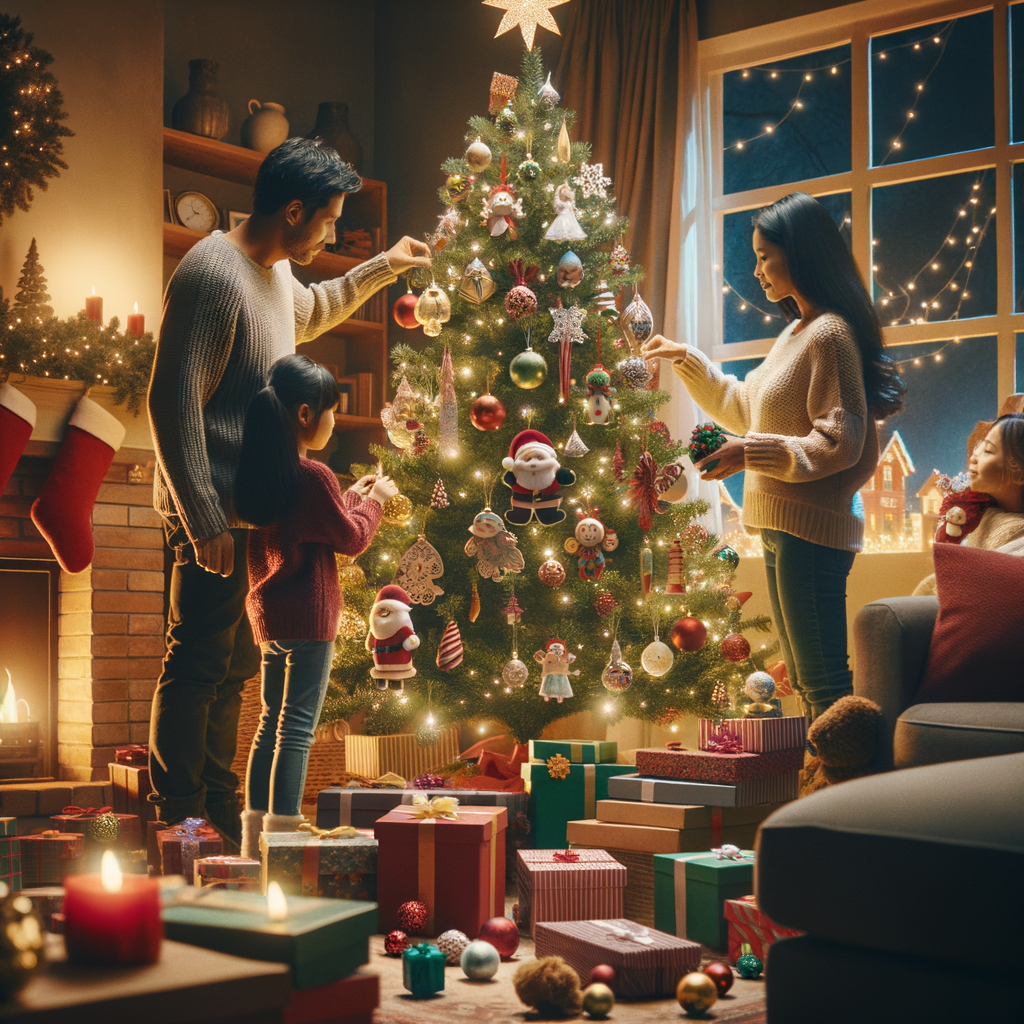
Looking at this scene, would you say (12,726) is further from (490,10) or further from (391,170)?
(490,10)

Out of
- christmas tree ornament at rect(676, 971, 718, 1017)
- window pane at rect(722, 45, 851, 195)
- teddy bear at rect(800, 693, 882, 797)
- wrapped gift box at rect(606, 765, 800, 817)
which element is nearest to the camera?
christmas tree ornament at rect(676, 971, 718, 1017)

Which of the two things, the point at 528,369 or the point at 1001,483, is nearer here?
the point at 1001,483

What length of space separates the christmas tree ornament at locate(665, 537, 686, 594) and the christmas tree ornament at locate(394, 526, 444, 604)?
63 centimetres

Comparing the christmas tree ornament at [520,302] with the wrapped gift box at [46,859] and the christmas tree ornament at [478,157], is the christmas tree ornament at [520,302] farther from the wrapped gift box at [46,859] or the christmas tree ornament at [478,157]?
the wrapped gift box at [46,859]

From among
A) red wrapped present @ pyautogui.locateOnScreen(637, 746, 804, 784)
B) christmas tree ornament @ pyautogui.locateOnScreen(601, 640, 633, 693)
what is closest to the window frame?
christmas tree ornament @ pyautogui.locateOnScreen(601, 640, 633, 693)

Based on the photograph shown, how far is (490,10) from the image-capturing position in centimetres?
469

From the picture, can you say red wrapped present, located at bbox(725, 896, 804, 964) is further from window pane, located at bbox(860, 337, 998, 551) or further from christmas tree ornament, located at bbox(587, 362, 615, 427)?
window pane, located at bbox(860, 337, 998, 551)

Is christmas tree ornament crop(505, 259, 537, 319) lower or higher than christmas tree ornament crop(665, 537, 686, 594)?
higher

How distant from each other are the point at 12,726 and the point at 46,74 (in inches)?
83.1

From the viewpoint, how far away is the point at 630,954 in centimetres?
161

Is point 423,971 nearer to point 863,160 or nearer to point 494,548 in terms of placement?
point 494,548

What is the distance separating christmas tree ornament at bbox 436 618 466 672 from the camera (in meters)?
2.84

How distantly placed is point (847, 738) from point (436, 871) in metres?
0.80

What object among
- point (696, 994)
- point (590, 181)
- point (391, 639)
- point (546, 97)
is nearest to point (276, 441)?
point (391, 639)
